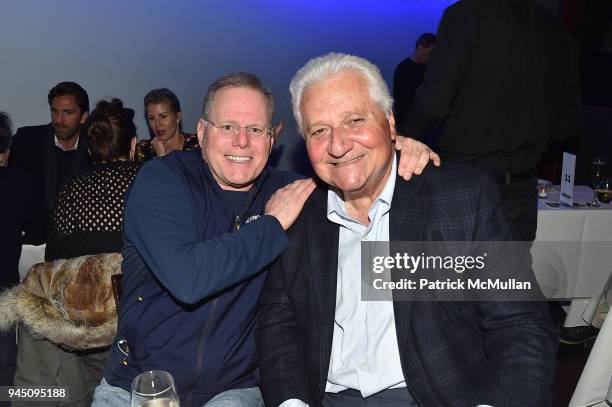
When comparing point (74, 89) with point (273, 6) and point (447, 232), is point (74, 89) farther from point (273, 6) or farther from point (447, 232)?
point (447, 232)

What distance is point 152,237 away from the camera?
1.71 metres

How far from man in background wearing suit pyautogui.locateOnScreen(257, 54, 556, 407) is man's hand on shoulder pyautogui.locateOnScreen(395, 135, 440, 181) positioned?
3cm

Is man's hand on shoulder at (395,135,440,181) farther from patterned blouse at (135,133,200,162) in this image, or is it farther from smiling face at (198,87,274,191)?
patterned blouse at (135,133,200,162)

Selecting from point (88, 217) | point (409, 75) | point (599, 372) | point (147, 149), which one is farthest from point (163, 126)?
point (409, 75)

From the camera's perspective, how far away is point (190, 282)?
164 centimetres

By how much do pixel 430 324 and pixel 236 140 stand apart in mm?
791

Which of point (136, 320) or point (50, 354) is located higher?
point (136, 320)

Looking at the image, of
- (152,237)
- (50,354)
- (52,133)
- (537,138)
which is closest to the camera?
(152,237)

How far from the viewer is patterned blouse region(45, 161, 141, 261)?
2.41 meters

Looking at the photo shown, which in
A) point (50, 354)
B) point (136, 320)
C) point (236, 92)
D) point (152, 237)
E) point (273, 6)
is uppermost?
point (273, 6)

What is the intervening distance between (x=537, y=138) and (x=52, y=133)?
10.4ft

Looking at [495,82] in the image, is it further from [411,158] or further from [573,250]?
[411,158]

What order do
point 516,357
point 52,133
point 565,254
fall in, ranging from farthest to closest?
point 52,133 < point 565,254 < point 516,357

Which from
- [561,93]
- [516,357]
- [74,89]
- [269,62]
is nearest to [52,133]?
[74,89]
